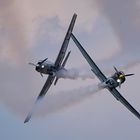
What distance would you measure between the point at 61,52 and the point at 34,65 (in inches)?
492

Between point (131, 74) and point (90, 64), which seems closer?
point (131, 74)

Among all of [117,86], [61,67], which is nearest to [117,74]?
[117,86]

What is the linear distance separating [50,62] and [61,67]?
13.2 feet

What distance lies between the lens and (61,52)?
200 m

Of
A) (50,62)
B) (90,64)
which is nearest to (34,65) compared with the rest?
(50,62)

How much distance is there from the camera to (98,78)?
193250 mm

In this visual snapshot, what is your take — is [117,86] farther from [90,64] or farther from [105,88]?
[90,64]

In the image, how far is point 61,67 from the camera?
194m

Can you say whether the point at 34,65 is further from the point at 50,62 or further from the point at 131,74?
the point at 131,74

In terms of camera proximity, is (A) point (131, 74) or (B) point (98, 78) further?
(B) point (98, 78)

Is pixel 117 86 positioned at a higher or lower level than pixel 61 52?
lower

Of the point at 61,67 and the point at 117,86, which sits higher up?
the point at 61,67

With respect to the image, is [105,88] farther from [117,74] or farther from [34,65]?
[34,65]

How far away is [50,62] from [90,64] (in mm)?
13091
